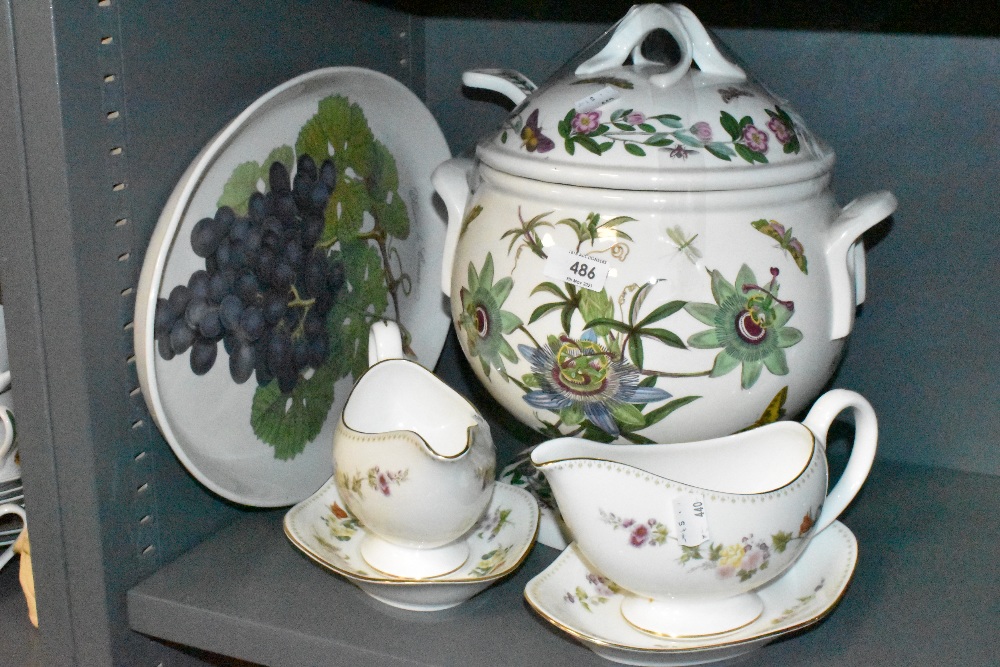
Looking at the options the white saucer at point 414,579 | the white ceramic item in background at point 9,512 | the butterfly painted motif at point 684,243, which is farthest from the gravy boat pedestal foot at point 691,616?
the white ceramic item in background at point 9,512

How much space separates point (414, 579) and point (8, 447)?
14.1 inches

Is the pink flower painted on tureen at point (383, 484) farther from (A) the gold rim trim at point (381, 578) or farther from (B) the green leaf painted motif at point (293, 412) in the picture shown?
(B) the green leaf painted motif at point (293, 412)

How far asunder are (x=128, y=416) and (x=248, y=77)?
250 millimetres

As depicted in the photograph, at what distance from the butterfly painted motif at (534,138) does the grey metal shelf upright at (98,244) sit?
0.20m

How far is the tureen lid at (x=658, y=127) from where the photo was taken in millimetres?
676

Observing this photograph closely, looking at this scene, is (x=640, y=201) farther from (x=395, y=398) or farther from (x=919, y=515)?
(x=919, y=515)

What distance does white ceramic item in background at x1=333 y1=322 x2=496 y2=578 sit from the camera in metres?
0.69

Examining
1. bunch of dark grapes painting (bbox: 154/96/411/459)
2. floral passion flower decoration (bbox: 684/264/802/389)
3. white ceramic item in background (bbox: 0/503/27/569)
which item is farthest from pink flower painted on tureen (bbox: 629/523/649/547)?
white ceramic item in background (bbox: 0/503/27/569)

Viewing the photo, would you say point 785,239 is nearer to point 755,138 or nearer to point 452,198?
point 755,138

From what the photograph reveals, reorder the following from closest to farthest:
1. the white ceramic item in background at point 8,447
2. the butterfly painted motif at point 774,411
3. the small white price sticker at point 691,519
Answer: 1. the small white price sticker at point 691,519
2. the butterfly painted motif at point 774,411
3. the white ceramic item in background at point 8,447

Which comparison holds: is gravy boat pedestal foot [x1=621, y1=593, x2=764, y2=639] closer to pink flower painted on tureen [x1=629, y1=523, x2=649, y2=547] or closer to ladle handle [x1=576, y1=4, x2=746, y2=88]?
pink flower painted on tureen [x1=629, y1=523, x2=649, y2=547]

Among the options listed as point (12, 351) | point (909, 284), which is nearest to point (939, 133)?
point (909, 284)

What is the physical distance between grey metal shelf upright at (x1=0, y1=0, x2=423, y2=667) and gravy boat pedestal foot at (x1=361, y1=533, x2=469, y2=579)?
151 millimetres

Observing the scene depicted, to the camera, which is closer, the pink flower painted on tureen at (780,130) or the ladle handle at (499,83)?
the pink flower painted on tureen at (780,130)
